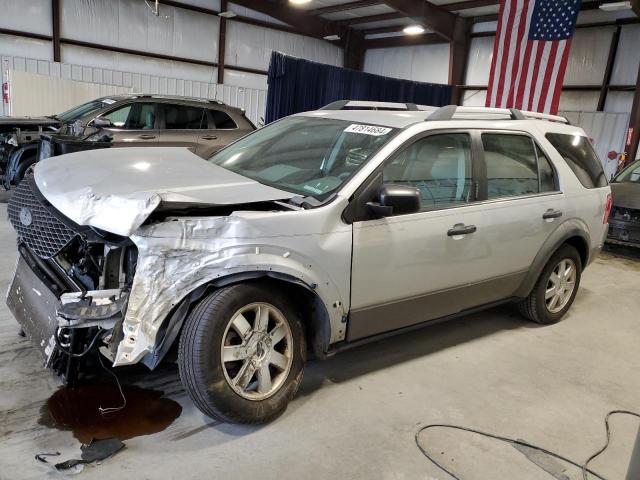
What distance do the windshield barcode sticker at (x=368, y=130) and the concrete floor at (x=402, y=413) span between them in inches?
59.5

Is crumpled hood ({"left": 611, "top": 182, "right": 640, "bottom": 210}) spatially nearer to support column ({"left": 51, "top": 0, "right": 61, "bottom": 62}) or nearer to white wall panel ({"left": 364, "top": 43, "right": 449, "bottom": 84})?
white wall panel ({"left": 364, "top": 43, "right": 449, "bottom": 84})

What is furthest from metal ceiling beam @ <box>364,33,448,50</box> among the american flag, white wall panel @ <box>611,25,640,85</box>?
the american flag

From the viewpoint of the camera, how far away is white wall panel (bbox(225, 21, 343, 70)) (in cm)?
1562

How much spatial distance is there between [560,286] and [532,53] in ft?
22.9

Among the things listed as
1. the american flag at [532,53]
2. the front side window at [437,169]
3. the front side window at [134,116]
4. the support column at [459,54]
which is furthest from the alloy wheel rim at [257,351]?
the support column at [459,54]

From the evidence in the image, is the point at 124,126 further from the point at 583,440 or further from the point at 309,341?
the point at 583,440

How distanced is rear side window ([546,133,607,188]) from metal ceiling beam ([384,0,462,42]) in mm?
9632

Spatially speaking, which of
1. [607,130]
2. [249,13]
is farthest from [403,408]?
[249,13]

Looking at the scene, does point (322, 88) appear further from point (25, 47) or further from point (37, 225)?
point (37, 225)

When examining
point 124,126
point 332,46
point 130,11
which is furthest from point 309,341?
point 332,46

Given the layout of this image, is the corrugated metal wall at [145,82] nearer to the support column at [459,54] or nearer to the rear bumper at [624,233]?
the support column at [459,54]

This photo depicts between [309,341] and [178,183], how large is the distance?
1137 millimetres

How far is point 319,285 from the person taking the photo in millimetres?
2707

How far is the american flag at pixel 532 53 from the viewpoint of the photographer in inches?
372
